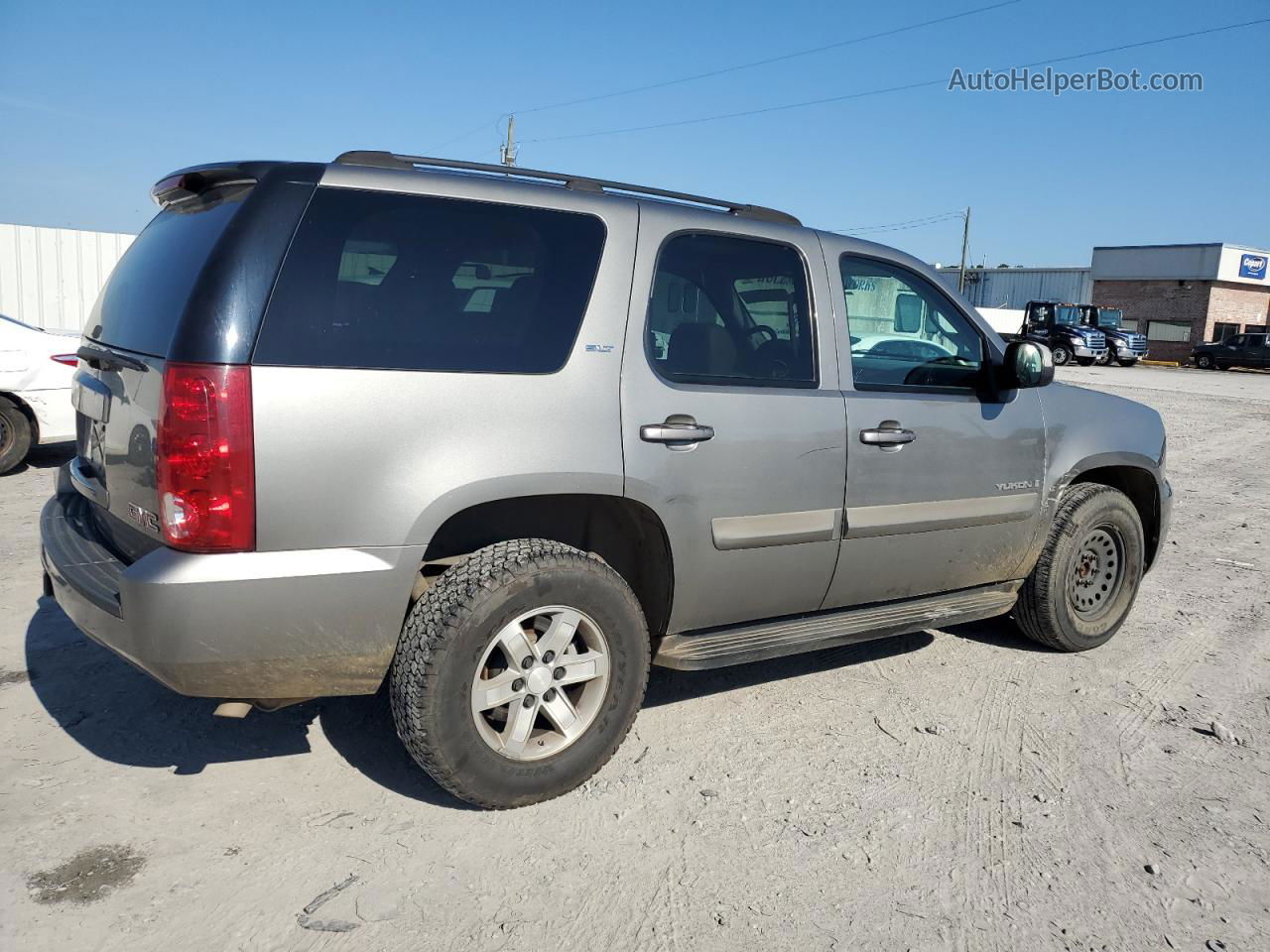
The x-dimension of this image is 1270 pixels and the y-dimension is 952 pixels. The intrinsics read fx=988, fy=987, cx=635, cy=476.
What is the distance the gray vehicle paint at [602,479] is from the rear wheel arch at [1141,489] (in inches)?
18.7

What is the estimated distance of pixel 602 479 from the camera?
316cm

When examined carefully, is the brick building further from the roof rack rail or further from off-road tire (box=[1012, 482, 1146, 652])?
the roof rack rail

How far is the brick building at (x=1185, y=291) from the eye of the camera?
147 feet

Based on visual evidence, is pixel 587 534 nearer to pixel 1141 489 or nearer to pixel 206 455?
pixel 206 455

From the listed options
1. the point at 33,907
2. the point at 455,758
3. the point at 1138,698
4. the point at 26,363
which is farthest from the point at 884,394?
the point at 26,363

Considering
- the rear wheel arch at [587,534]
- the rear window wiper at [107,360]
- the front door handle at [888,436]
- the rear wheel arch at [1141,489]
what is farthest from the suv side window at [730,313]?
the rear wheel arch at [1141,489]

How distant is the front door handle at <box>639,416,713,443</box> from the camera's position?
10.6ft

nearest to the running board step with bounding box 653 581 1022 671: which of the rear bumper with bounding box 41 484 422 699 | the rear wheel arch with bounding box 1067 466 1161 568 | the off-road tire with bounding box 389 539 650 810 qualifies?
the off-road tire with bounding box 389 539 650 810

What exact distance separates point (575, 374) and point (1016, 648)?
3035mm

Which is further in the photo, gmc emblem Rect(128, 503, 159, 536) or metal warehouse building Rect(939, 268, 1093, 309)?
metal warehouse building Rect(939, 268, 1093, 309)

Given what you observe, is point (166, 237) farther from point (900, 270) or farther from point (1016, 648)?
point (1016, 648)

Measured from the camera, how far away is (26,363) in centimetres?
799

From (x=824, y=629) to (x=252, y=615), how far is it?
2.14m

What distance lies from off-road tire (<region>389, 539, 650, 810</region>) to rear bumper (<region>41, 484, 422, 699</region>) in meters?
0.12
